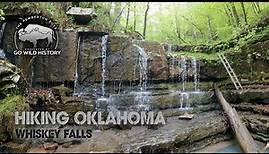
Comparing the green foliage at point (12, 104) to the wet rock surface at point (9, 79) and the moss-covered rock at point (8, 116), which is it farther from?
the wet rock surface at point (9, 79)

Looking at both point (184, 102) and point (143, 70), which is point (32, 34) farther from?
point (184, 102)

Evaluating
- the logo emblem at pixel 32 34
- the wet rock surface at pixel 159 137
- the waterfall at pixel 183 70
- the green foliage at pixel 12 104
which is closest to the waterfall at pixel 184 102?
the waterfall at pixel 183 70

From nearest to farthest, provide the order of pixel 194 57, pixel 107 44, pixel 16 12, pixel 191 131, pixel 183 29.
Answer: pixel 191 131, pixel 16 12, pixel 107 44, pixel 194 57, pixel 183 29

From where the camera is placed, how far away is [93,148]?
6195mm

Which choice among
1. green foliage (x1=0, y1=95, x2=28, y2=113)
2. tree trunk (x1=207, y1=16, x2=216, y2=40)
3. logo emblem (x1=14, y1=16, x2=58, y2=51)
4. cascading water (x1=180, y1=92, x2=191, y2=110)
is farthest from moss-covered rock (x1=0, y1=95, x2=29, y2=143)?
tree trunk (x1=207, y1=16, x2=216, y2=40)

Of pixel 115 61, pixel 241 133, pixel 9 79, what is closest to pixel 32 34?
pixel 9 79

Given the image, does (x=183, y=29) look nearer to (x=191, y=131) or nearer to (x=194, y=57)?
(x=194, y=57)

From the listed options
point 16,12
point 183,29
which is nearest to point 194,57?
point 16,12

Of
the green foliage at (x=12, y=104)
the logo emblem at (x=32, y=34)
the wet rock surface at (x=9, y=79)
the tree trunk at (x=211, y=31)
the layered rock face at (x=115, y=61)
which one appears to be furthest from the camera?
the tree trunk at (x=211, y=31)

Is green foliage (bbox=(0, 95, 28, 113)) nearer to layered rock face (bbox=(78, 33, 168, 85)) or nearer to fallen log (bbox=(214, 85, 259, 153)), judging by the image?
layered rock face (bbox=(78, 33, 168, 85))

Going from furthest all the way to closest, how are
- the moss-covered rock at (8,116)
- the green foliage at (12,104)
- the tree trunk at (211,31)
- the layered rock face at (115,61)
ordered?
the tree trunk at (211,31) → the layered rock face at (115,61) → the green foliage at (12,104) → the moss-covered rock at (8,116)

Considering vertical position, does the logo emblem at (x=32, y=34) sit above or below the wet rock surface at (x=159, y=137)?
above

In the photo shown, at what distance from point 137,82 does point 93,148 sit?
5011 mm

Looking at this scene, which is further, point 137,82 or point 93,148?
point 137,82
